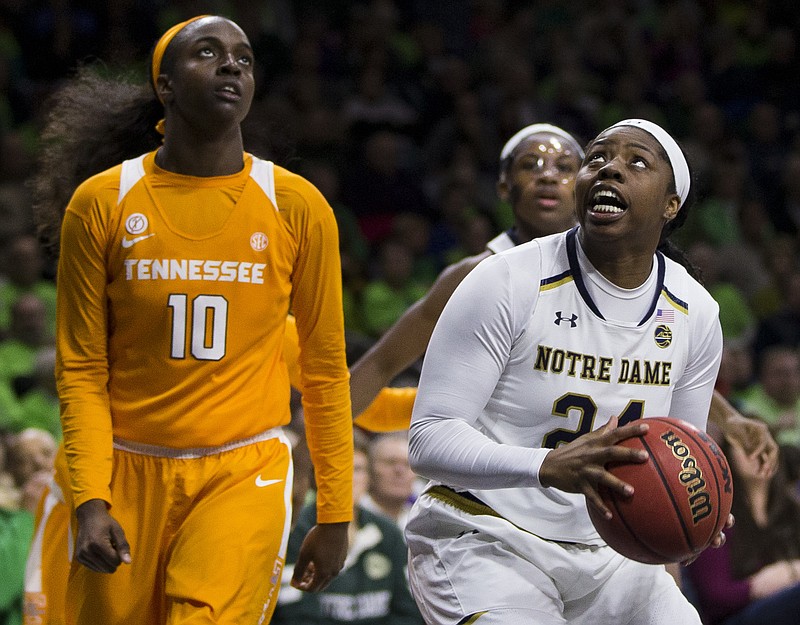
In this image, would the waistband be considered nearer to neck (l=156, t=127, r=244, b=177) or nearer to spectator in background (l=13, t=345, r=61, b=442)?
neck (l=156, t=127, r=244, b=177)

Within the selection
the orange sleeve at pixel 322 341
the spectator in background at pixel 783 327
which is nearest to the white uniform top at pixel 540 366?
the orange sleeve at pixel 322 341

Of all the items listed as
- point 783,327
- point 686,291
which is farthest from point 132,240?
point 783,327

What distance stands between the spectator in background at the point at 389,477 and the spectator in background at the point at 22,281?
264cm

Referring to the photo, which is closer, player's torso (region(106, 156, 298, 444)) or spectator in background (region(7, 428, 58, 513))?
player's torso (region(106, 156, 298, 444))

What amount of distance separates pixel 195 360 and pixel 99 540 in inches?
19.8

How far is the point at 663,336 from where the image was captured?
10.3 ft

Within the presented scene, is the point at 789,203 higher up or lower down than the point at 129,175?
lower down

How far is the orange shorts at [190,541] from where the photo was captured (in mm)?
3105

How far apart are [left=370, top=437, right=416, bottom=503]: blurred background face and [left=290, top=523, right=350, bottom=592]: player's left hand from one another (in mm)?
2280

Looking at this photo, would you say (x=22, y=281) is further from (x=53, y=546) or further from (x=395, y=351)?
(x=53, y=546)

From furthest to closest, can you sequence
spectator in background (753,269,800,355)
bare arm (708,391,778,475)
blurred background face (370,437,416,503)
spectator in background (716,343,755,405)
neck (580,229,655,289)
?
spectator in background (753,269,800,355)
spectator in background (716,343,755,405)
blurred background face (370,437,416,503)
bare arm (708,391,778,475)
neck (580,229,655,289)

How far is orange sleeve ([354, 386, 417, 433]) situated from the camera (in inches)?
169

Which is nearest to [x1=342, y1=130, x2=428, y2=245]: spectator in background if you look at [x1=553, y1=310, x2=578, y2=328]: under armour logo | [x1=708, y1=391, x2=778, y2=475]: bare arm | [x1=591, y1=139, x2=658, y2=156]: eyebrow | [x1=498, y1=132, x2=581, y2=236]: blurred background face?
[x1=498, y1=132, x2=581, y2=236]: blurred background face

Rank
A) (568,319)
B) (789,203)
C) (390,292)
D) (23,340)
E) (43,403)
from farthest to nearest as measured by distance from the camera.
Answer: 1. (789,203)
2. (390,292)
3. (23,340)
4. (43,403)
5. (568,319)
